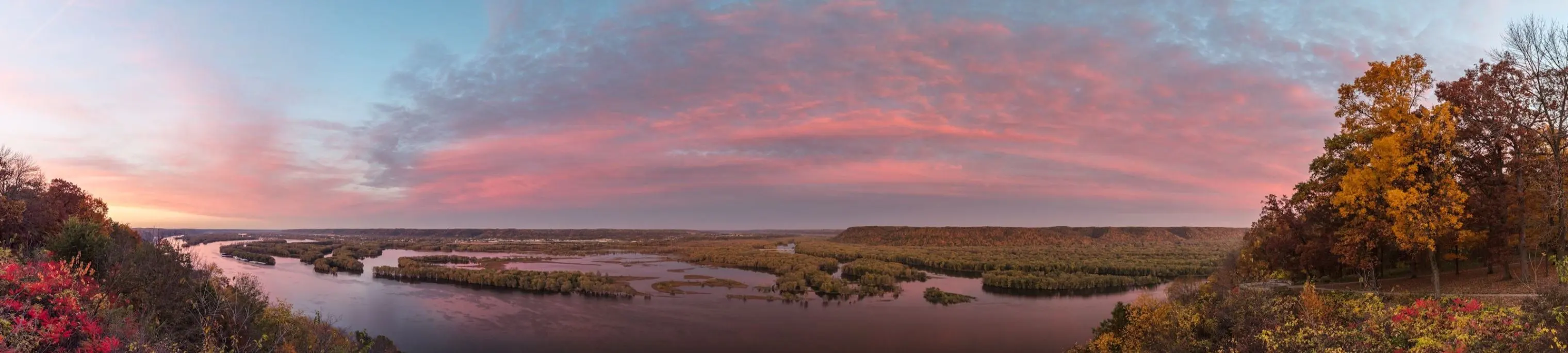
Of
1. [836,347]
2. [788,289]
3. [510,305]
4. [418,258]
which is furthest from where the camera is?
[418,258]

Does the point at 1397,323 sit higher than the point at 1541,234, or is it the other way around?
the point at 1541,234

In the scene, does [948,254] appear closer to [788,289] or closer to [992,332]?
[788,289]

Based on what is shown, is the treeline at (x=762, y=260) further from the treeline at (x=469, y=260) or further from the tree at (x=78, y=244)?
the tree at (x=78, y=244)

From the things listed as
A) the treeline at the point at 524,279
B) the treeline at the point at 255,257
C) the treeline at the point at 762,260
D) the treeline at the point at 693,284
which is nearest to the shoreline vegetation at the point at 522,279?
the treeline at the point at 524,279

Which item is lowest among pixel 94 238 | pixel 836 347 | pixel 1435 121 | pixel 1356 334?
pixel 836 347

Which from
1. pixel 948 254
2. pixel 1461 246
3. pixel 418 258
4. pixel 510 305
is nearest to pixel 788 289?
pixel 510 305

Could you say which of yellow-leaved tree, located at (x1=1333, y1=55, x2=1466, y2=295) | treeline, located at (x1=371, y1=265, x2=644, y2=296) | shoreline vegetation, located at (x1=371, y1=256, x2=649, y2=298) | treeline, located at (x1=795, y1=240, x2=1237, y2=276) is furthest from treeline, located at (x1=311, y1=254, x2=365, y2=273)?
yellow-leaved tree, located at (x1=1333, y1=55, x2=1466, y2=295)
